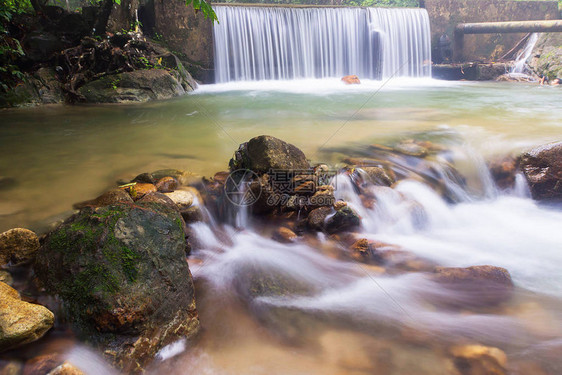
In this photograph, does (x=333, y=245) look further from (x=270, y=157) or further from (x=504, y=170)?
(x=504, y=170)

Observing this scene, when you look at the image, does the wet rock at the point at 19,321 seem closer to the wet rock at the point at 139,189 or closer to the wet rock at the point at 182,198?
the wet rock at the point at 139,189

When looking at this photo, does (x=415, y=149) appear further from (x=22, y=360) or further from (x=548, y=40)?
(x=548, y=40)

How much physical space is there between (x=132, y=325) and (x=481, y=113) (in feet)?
28.5

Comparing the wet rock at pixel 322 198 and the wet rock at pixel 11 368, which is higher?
the wet rock at pixel 322 198

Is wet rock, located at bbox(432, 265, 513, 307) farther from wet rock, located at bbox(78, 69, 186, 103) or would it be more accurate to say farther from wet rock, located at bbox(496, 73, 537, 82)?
wet rock, located at bbox(496, 73, 537, 82)

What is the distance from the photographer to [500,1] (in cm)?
1873

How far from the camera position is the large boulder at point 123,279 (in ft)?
6.72

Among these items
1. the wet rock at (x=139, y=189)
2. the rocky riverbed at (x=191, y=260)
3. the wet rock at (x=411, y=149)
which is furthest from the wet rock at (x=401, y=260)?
the wet rock at (x=139, y=189)

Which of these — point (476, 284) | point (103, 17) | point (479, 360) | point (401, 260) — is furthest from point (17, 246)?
point (103, 17)

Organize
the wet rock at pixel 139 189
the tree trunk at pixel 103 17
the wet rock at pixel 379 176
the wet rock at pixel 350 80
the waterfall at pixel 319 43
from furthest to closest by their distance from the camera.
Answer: the wet rock at pixel 350 80 < the waterfall at pixel 319 43 < the tree trunk at pixel 103 17 < the wet rock at pixel 379 176 < the wet rock at pixel 139 189

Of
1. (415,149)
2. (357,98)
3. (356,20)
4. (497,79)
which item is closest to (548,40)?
(497,79)

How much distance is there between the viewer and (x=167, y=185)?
3914mm

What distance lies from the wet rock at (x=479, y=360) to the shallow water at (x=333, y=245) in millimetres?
64

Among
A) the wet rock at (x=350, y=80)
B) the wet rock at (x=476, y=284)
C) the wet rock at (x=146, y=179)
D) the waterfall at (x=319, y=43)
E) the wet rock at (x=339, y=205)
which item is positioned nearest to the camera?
the wet rock at (x=476, y=284)
